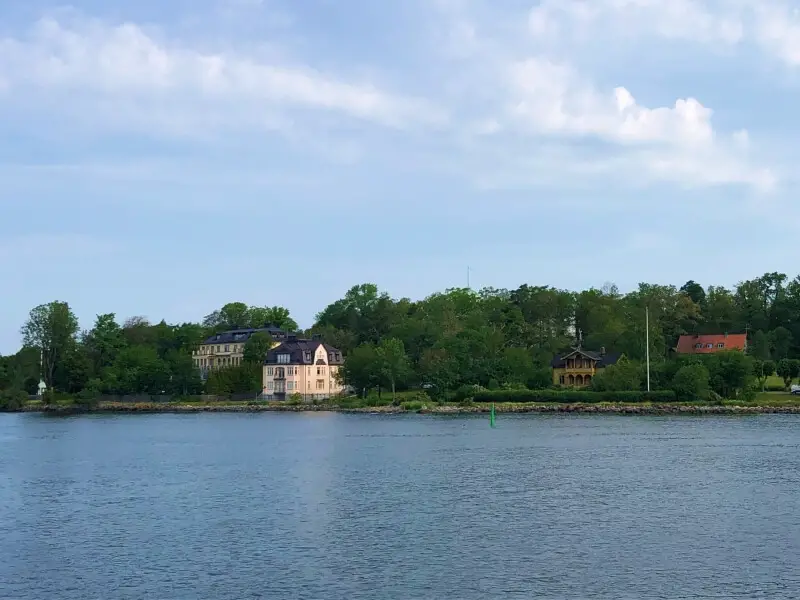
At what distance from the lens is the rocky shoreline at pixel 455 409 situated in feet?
277

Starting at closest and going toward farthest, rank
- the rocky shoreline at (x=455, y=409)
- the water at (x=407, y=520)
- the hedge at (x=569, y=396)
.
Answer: the water at (x=407, y=520) → the rocky shoreline at (x=455, y=409) → the hedge at (x=569, y=396)

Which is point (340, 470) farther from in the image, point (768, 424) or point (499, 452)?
point (768, 424)

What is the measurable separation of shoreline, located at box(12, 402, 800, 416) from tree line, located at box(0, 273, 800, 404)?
482cm

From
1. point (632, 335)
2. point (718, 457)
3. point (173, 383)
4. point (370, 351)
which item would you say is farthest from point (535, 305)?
point (718, 457)

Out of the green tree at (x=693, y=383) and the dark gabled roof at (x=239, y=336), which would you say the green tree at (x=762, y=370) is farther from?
the dark gabled roof at (x=239, y=336)

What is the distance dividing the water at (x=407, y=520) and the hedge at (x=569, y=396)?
3237 centimetres

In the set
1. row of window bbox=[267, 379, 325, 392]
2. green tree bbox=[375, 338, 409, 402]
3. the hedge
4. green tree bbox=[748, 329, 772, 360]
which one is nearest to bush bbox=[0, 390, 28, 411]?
row of window bbox=[267, 379, 325, 392]

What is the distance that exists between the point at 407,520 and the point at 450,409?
66.9 meters

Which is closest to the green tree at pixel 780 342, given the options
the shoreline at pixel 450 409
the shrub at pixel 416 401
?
the shoreline at pixel 450 409

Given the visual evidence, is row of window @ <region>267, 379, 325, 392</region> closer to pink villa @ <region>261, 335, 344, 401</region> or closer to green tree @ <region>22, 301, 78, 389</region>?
pink villa @ <region>261, 335, 344, 401</region>

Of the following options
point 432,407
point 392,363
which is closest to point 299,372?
point 392,363

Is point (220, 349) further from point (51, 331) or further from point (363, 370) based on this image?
point (363, 370)

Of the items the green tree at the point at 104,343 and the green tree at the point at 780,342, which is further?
the green tree at the point at 104,343

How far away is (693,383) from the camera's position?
289ft
